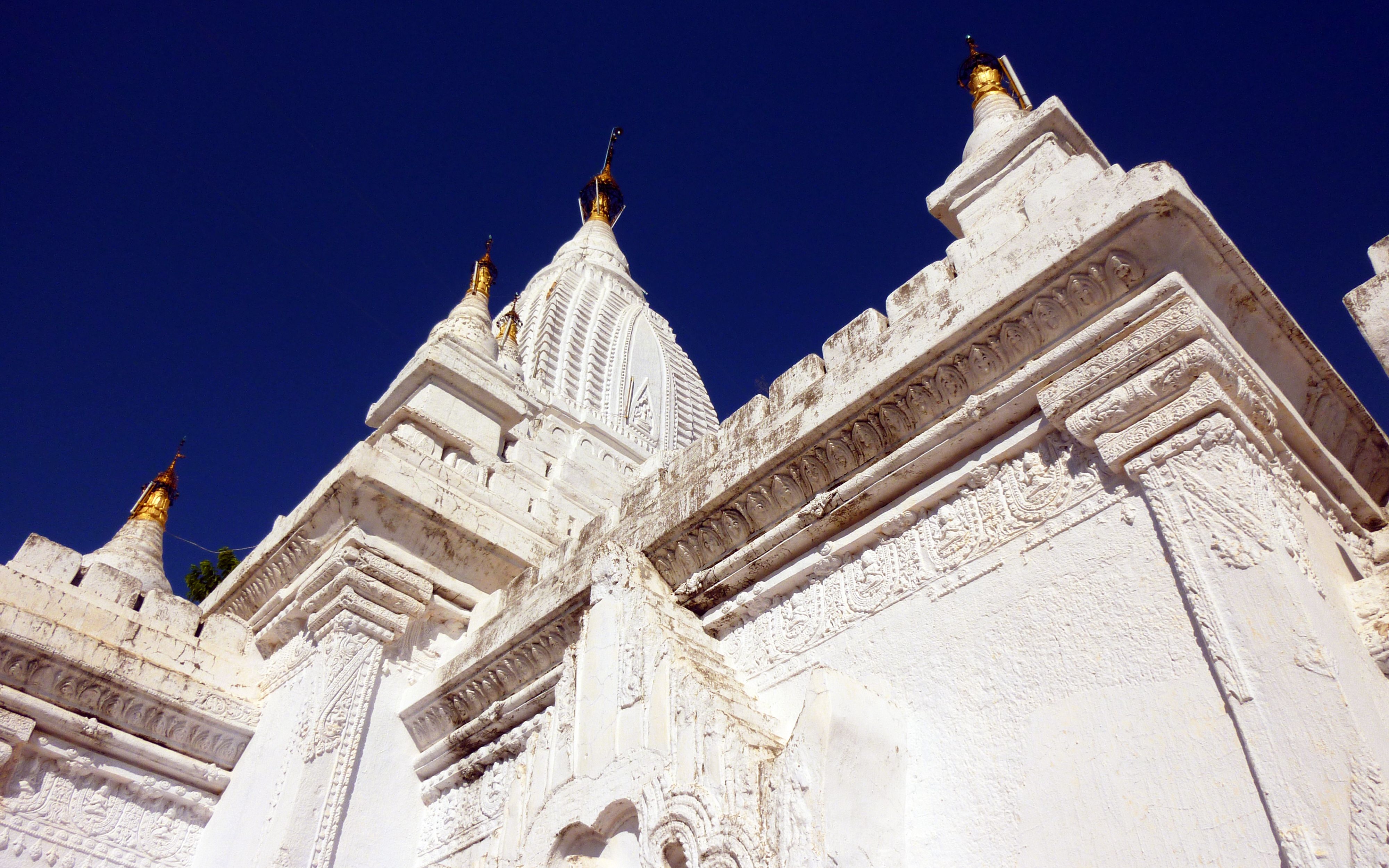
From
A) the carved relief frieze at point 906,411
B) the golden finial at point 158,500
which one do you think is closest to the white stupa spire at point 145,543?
the golden finial at point 158,500

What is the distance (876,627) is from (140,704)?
5495 millimetres

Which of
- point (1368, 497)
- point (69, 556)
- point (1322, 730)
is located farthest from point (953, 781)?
point (69, 556)

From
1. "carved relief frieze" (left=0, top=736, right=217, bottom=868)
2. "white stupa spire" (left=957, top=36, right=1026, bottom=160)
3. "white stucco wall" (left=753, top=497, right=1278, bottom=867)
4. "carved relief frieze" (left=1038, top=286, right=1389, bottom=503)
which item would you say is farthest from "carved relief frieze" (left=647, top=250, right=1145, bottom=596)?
"carved relief frieze" (left=0, top=736, right=217, bottom=868)

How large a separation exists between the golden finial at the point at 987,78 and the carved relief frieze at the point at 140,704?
23.0ft

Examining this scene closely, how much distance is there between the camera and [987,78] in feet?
23.4

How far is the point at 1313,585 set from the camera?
10.5ft

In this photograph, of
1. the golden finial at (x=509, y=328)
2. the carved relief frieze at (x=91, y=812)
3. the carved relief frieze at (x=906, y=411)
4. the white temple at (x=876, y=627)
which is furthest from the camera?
the golden finial at (x=509, y=328)

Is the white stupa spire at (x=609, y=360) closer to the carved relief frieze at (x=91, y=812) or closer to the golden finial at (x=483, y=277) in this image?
the golden finial at (x=483, y=277)

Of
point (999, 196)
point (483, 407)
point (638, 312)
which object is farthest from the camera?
point (638, 312)

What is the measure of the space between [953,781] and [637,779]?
138 centimetres

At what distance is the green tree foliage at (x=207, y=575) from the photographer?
20578 mm

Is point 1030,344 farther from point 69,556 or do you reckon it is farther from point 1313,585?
point 69,556

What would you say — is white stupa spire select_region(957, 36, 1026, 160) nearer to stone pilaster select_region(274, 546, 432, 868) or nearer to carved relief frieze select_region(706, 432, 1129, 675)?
carved relief frieze select_region(706, 432, 1129, 675)

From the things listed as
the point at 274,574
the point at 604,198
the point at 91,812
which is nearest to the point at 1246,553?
the point at 274,574
